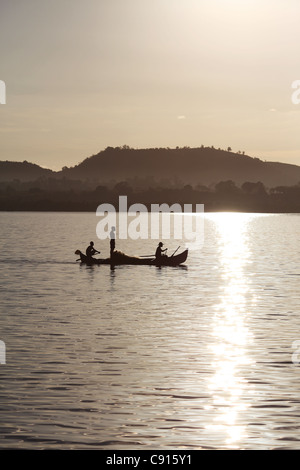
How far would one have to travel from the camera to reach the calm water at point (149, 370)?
62.8 feet

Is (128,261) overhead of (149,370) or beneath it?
overhead

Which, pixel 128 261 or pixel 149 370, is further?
pixel 128 261

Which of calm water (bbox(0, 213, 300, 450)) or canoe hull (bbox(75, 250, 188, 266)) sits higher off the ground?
canoe hull (bbox(75, 250, 188, 266))

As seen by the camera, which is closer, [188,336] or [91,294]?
[188,336]

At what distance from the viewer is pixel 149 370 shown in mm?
A: 25969

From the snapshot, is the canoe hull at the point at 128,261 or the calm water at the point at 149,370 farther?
the canoe hull at the point at 128,261

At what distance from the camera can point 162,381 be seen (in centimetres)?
2433

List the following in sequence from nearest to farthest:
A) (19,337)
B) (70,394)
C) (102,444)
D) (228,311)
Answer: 1. (102,444)
2. (70,394)
3. (19,337)
4. (228,311)

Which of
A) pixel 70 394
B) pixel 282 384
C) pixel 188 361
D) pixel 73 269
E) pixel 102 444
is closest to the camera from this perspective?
pixel 102 444

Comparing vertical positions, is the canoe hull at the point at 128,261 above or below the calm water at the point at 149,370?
above

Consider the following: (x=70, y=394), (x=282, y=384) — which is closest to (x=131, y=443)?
(x=70, y=394)

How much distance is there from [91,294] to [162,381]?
28059 mm

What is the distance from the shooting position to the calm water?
62.8ft

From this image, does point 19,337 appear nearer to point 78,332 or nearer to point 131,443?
point 78,332
